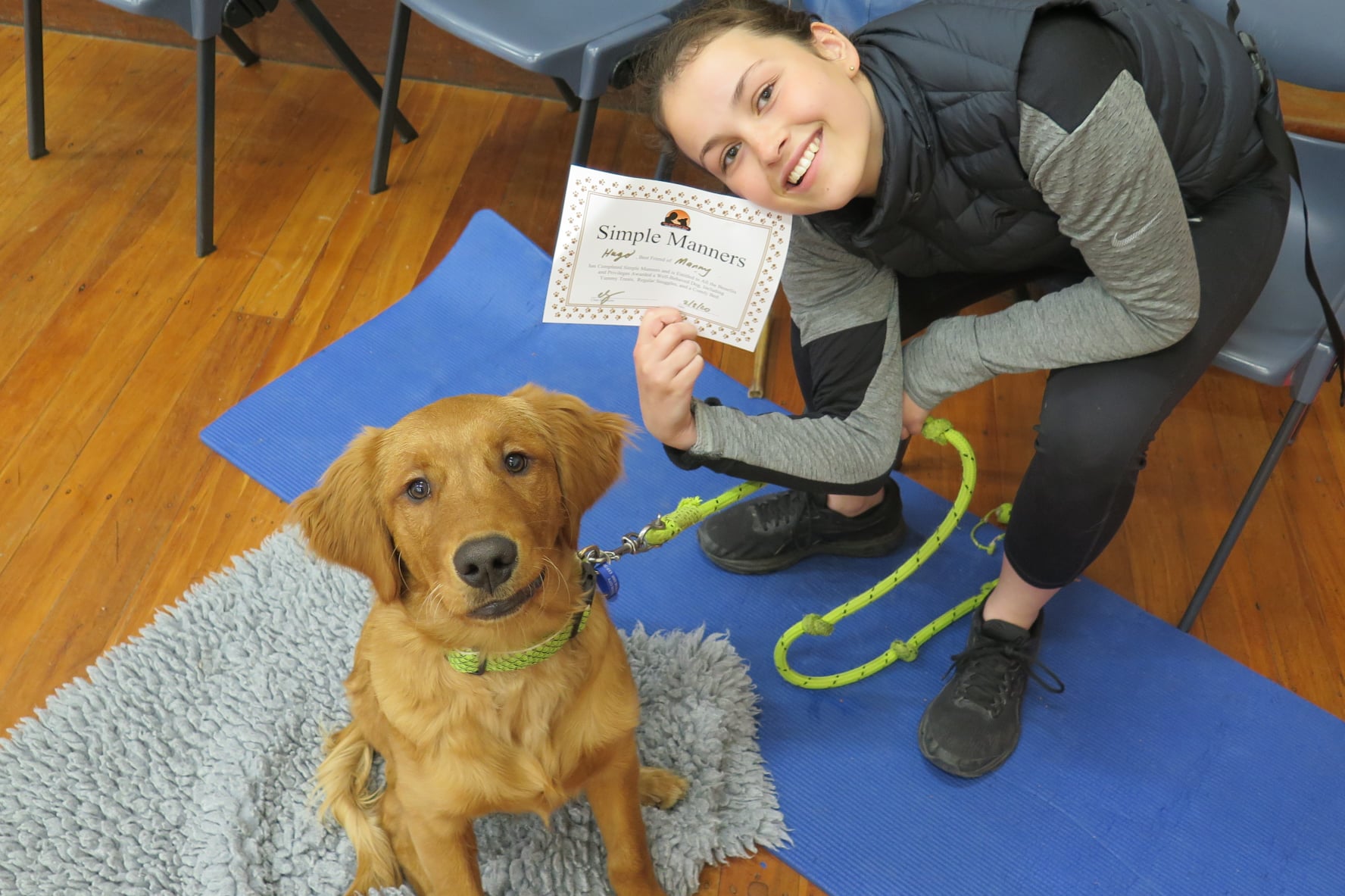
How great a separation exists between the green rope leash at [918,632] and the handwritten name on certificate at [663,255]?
1.46 ft

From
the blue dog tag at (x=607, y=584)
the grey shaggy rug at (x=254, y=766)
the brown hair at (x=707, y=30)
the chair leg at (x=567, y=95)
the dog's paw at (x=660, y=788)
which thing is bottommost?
the grey shaggy rug at (x=254, y=766)

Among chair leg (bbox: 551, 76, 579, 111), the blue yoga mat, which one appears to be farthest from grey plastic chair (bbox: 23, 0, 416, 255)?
the blue yoga mat

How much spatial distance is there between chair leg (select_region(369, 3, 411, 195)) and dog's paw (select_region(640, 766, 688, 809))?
2.06m

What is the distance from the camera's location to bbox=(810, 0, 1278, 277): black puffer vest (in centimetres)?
132

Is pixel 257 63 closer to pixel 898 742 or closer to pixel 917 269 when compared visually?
pixel 917 269

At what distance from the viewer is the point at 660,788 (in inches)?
64.1

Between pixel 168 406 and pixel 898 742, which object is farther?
pixel 168 406

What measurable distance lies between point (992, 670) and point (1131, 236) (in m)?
0.82

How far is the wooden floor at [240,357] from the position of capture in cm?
202

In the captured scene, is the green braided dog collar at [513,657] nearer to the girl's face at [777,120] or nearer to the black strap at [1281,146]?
the girl's face at [777,120]

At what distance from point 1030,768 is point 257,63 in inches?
128

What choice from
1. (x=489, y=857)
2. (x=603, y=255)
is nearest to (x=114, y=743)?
(x=489, y=857)

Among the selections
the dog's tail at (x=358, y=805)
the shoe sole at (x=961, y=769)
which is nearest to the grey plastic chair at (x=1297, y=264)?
the shoe sole at (x=961, y=769)

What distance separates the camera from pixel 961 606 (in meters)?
1.91
